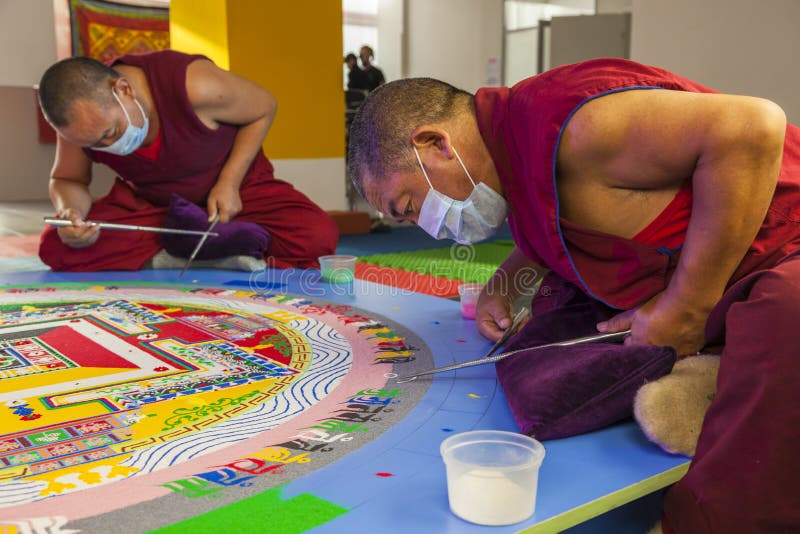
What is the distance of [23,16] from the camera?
4469 mm

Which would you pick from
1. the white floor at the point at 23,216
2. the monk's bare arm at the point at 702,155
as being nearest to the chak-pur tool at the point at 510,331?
the monk's bare arm at the point at 702,155

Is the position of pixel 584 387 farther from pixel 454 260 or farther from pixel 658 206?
pixel 454 260

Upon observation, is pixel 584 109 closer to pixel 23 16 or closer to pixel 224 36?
pixel 224 36

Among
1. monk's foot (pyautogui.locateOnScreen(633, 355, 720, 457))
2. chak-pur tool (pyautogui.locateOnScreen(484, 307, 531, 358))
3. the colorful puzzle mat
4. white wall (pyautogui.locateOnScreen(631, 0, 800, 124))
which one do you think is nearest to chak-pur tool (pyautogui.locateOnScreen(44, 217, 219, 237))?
the colorful puzzle mat

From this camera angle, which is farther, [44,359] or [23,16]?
[23,16]

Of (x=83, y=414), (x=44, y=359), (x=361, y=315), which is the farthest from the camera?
(x=361, y=315)

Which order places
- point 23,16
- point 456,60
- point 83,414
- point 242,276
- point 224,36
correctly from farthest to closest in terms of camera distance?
point 456,60 → point 224,36 → point 23,16 → point 242,276 → point 83,414

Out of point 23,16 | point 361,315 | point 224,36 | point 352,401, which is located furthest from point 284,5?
point 352,401

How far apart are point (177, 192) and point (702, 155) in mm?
2466

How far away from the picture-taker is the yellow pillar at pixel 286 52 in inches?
191

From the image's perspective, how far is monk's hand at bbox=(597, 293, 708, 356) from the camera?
147 centimetres

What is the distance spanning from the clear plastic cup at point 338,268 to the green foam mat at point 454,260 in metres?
0.59

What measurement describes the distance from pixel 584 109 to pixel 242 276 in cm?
201

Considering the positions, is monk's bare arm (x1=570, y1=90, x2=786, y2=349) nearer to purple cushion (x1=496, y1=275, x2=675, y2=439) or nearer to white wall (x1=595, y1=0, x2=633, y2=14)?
purple cushion (x1=496, y1=275, x2=675, y2=439)
